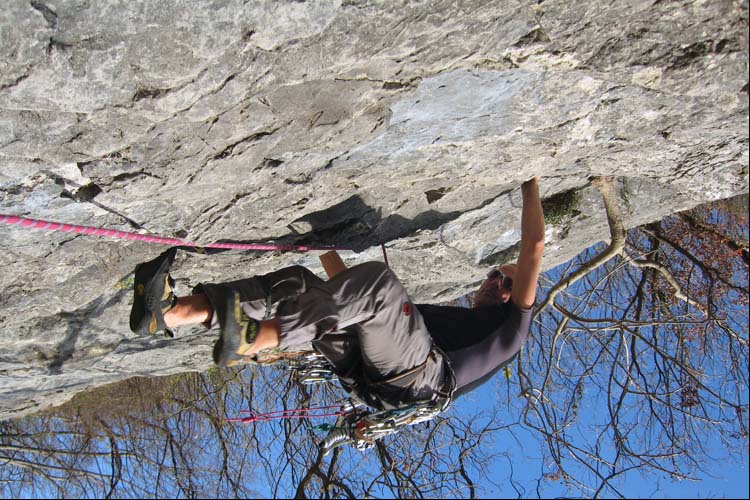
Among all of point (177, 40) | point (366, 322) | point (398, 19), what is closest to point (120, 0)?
point (177, 40)

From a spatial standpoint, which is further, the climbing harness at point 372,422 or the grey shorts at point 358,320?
the climbing harness at point 372,422

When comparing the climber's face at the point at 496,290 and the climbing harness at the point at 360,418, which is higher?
the climber's face at the point at 496,290

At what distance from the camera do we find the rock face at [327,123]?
5.82 ft

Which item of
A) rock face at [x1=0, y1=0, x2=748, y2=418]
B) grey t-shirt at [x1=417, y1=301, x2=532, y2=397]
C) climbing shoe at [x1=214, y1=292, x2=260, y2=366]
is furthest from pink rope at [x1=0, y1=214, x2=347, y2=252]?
grey t-shirt at [x1=417, y1=301, x2=532, y2=397]

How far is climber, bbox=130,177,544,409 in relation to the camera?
2.59 metres

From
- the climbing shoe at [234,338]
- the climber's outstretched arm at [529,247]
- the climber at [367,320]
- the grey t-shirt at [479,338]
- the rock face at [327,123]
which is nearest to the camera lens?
the rock face at [327,123]

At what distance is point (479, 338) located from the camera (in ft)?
10.9

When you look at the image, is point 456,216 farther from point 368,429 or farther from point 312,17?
point 312,17

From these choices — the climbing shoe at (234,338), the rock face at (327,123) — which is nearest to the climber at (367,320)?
the climbing shoe at (234,338)

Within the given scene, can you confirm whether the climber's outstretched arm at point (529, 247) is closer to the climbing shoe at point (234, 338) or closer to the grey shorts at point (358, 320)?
the grey shorts at point (358, 320)

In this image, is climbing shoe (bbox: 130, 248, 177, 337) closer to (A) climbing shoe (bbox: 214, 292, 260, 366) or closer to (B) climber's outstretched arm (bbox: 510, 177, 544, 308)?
(A) climbing shoe (bbox: 214, 292, 260, 366)

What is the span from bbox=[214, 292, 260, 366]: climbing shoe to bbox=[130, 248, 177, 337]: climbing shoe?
1.17 ft

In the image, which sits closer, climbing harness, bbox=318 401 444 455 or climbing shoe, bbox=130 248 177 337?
climbing shoe, bbox=130 248 177 337

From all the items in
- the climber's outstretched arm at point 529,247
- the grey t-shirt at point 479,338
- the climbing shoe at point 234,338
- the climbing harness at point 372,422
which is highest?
the climber's outstretched arm at point 529,247
